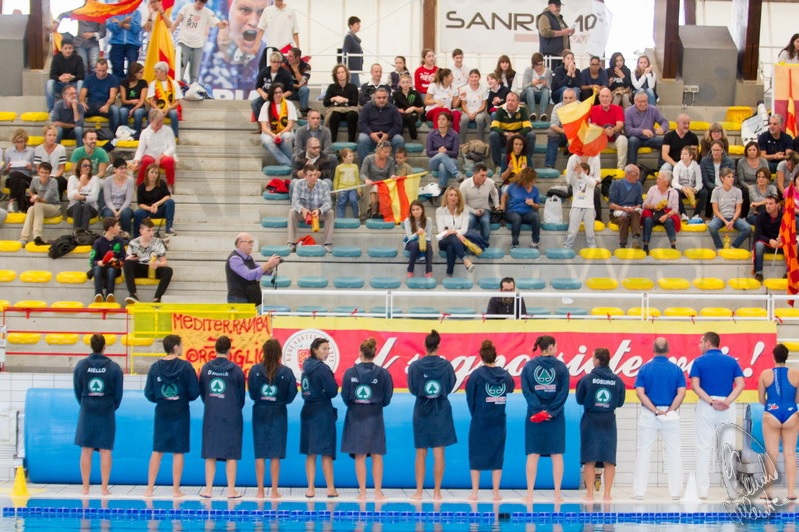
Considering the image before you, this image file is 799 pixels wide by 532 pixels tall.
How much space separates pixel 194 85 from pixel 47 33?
11.2 ft

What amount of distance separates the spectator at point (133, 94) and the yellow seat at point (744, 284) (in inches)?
382

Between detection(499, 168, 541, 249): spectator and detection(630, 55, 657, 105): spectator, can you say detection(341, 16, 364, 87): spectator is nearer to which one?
detection(630, 55, 657, 105): spectator

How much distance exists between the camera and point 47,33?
22609 millimetres

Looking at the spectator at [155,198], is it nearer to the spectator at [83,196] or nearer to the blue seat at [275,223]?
the spectator at [83,196]

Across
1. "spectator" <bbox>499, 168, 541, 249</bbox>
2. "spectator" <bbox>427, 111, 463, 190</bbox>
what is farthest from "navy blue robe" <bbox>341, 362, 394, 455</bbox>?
"spectator" <bbox>427, 111, 463, 190</bbox>

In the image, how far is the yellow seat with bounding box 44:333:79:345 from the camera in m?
15.8

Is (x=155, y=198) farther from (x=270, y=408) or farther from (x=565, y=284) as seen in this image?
(x=270, y=408)

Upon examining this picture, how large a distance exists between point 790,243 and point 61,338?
33.5ft

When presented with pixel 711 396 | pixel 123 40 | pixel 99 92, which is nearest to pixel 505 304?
pixel 711 396

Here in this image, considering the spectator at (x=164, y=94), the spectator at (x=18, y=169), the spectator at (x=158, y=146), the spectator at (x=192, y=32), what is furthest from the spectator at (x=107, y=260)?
the spectator at (x=192, y=32)

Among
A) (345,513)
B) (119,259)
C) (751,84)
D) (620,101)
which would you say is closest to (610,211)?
(620,101)

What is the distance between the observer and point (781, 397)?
42.4 feet

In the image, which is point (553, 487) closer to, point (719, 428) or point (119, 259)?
point (719, 428)

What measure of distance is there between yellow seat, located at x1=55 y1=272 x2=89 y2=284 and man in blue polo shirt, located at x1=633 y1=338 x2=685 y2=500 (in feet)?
27.2
